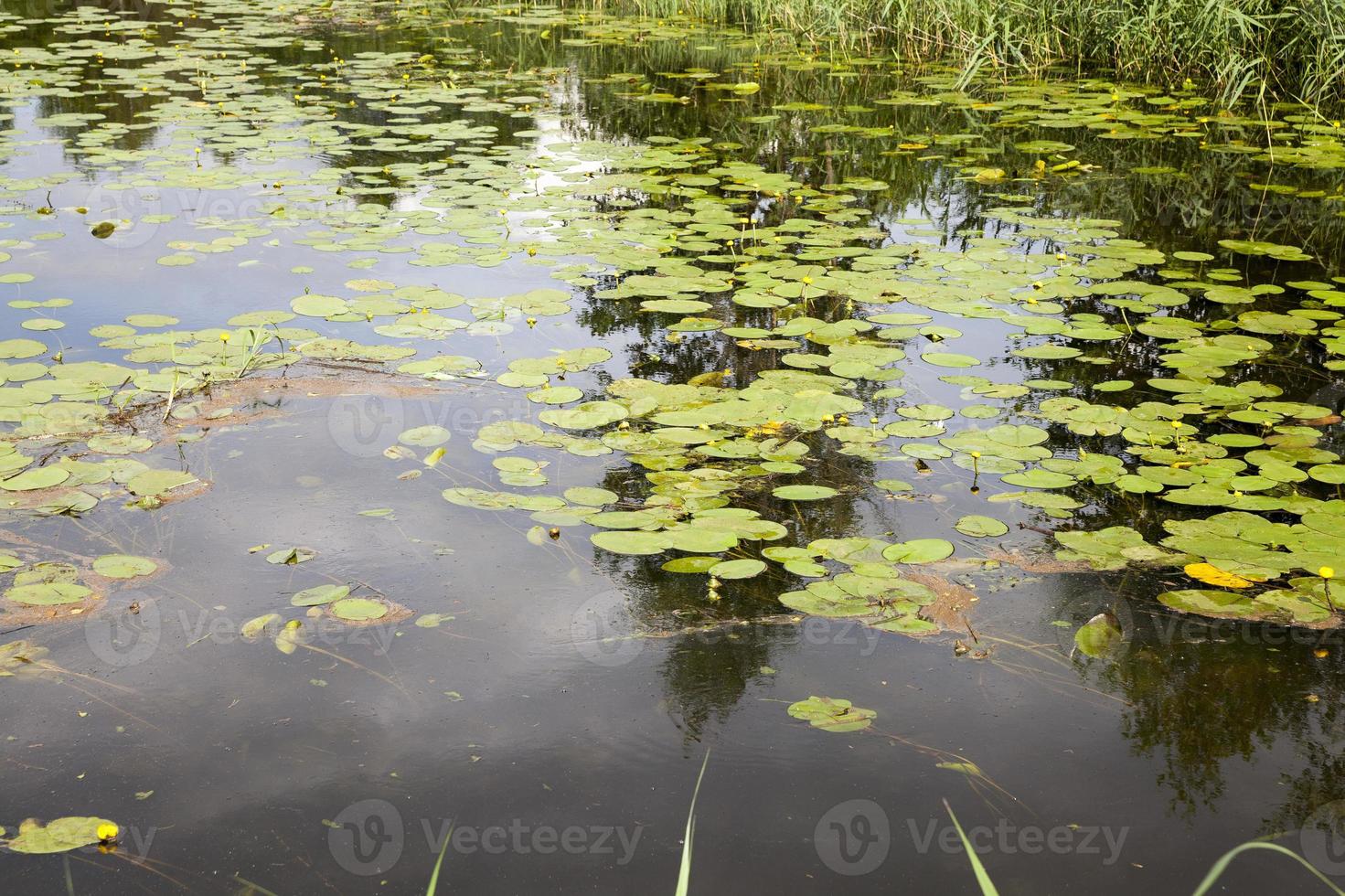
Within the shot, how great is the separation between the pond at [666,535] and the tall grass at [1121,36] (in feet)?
7.63

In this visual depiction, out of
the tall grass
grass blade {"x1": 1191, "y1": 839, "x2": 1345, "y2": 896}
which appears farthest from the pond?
the tall grass

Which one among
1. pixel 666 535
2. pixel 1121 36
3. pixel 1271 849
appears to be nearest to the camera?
pixel 1271 849

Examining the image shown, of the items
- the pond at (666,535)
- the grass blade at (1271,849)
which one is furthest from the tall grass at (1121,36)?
the grass blade at (1271,849)

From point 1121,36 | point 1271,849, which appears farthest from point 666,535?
point 1121,36

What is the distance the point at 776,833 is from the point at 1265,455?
185cm

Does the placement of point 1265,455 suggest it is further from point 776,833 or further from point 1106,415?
point 776,833

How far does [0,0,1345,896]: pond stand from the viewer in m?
1.79

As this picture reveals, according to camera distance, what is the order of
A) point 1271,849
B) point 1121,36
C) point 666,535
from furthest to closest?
point 1121,36, point 666,535, point 1271,849

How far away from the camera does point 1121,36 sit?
8062 mm

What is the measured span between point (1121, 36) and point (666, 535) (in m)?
7.18

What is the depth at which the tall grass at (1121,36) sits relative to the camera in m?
7.20

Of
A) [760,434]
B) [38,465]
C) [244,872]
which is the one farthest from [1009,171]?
[244,872]

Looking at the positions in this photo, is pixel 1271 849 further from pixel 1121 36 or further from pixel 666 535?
pixel 1121 36

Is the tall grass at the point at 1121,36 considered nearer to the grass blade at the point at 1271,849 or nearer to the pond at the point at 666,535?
the pond at the point at 666,535
